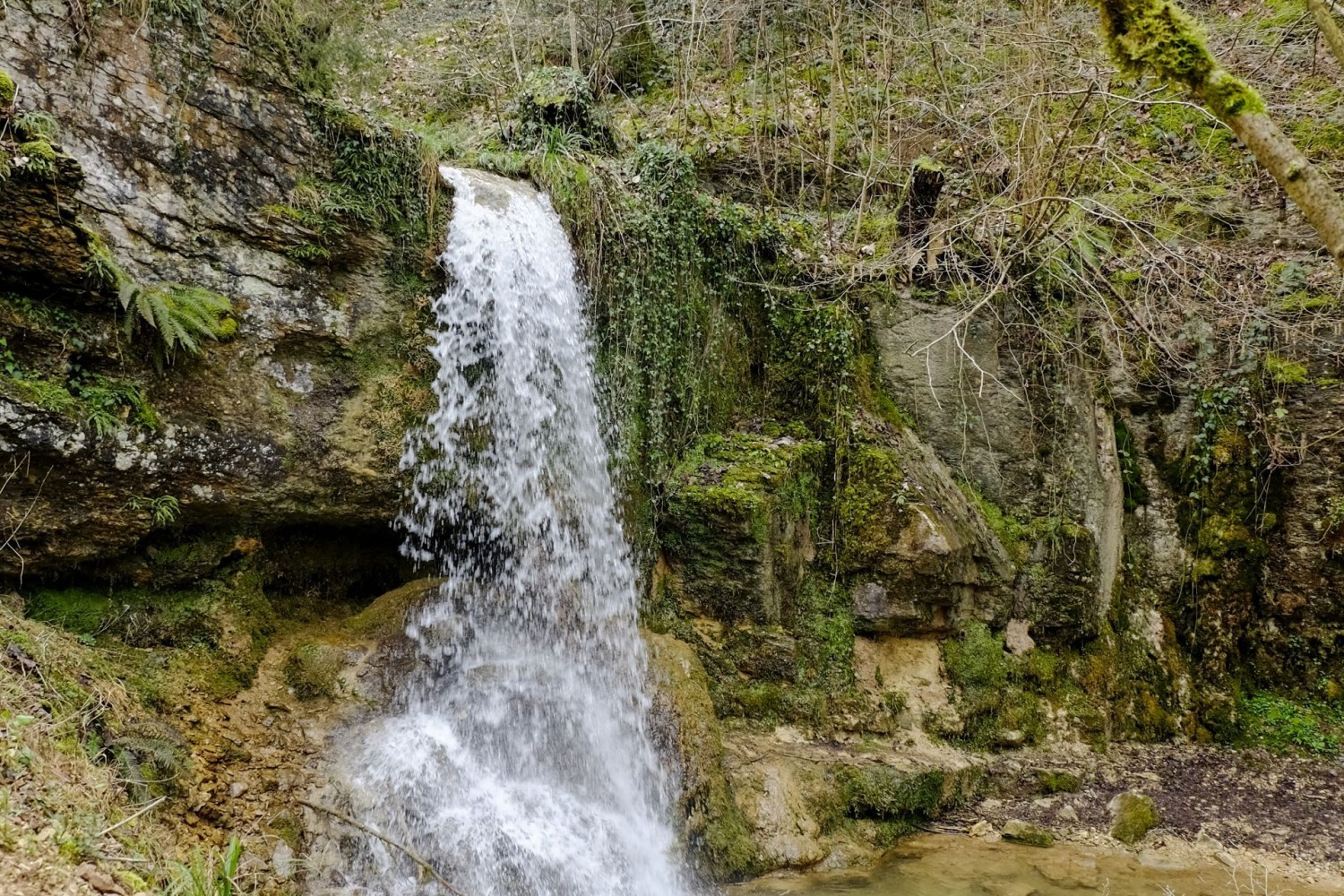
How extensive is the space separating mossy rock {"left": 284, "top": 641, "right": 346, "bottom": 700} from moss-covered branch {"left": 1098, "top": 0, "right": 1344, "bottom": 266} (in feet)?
17.8

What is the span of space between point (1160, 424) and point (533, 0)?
1023 centimetres

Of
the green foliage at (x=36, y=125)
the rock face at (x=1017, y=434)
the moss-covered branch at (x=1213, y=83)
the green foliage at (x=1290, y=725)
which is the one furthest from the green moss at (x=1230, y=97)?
the green foliage at (x=1290, y=725)

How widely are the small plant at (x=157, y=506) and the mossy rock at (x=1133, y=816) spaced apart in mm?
6866

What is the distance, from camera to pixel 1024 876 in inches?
186

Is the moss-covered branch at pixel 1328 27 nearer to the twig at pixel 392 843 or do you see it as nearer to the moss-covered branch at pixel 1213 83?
the moss-covered branch at pixel 1213 83

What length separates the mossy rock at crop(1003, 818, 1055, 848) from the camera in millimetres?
5215

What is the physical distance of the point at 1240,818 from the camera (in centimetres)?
566

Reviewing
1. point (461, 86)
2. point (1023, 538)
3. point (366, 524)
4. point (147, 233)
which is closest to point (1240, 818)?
point (1023, 538)

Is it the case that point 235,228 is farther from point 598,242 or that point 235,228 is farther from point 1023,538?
point 1023,538

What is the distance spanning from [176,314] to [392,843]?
3259mm

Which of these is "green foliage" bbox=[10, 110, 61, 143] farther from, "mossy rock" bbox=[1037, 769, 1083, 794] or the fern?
"mossy rock" bbox=[1037, 769, 1083, 794]

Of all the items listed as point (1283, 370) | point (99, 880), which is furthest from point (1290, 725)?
point (99, 880)

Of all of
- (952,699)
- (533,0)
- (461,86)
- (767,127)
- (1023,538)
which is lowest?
(952,699)

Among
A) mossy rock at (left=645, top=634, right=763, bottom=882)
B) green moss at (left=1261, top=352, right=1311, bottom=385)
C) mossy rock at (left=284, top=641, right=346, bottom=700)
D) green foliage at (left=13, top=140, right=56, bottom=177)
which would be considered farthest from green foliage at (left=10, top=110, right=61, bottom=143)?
green moss at (left=1261, top=352, right=1311, bottom=385)
